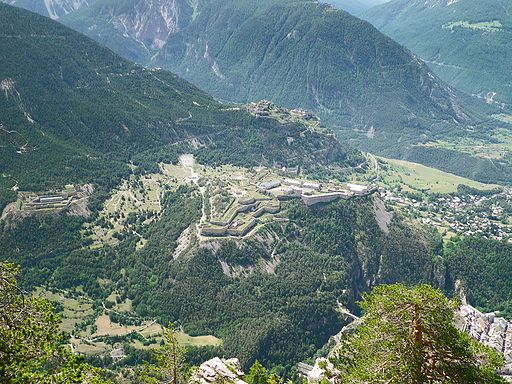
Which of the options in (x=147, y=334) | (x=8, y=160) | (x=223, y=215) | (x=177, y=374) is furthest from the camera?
(x=8, y=160)

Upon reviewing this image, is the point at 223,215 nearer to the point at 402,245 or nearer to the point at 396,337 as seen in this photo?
the point at 402,245

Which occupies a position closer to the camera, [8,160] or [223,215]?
[223,215]

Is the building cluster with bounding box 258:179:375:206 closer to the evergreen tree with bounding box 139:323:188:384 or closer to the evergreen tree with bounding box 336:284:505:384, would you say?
the evergreen tree with bounding box 139:323:188:384

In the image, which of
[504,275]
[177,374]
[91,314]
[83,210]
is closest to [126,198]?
[83,210]

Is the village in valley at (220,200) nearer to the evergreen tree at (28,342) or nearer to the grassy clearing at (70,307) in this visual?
the grassy clearing at (70,307)

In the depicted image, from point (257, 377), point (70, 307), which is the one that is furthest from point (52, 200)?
point (257, 377)

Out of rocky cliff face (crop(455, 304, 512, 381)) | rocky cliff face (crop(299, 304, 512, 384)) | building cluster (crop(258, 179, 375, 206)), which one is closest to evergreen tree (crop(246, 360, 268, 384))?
rocky cliff face (crop(299, 304, 512, 384))
